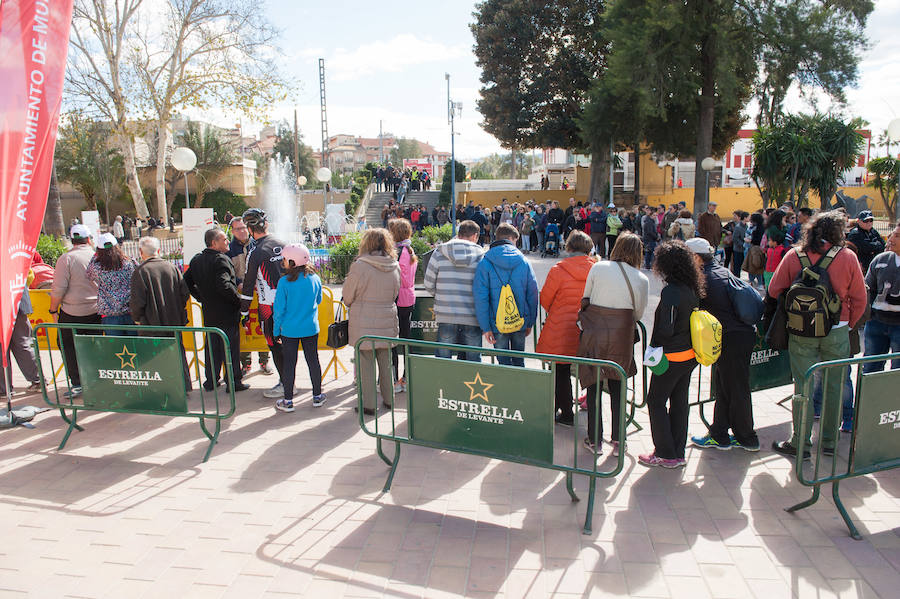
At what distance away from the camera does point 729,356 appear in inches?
183

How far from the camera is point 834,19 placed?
19.5m

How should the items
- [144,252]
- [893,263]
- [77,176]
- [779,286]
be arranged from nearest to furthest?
[779,286] < [893,263] < [144,252] < [77,176]

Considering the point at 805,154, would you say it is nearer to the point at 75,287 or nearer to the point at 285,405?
the point at 285,405

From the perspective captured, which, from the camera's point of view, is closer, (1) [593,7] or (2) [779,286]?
(2) [779,286]

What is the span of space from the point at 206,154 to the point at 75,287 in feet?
148

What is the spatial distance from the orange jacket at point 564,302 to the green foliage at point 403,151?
112 metres

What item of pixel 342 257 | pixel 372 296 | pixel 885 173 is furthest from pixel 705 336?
pixel 885 173

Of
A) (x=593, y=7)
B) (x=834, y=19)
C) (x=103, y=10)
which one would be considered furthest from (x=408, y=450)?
(x=593, y=7)

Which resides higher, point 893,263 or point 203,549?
point 893,263

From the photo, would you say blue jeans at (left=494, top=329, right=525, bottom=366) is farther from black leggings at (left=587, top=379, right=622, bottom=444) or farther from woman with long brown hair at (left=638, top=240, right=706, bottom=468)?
woman with long brown hair at (left=638, top=240, right=706, bottom=468)

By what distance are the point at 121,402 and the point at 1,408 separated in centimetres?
212

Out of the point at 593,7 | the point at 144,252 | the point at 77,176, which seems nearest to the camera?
the point at 144,252

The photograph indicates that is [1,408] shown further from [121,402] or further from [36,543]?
[36,543]

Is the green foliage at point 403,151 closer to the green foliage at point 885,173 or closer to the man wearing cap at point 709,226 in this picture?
the green foliage at point 885,173
